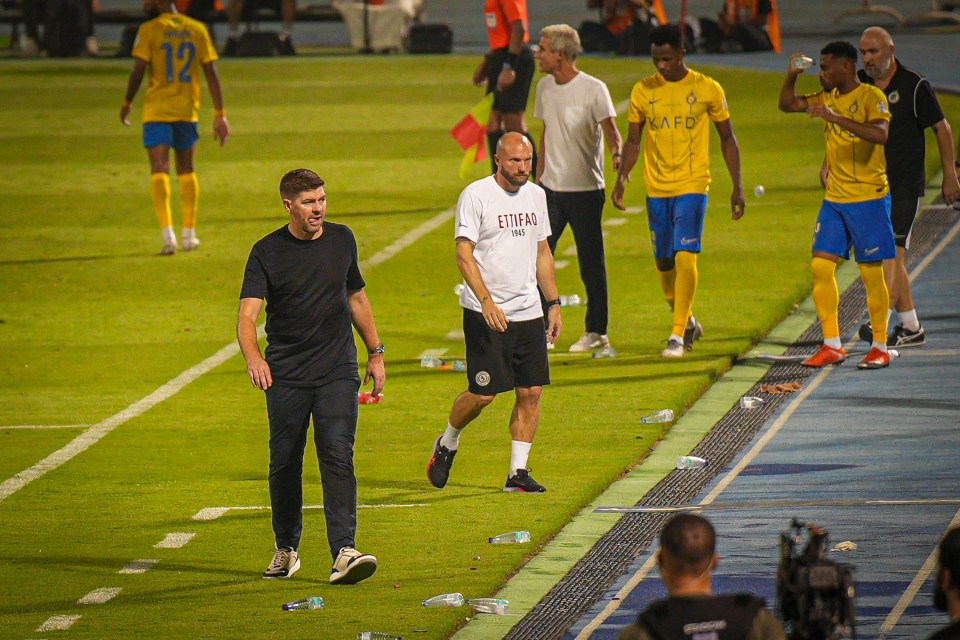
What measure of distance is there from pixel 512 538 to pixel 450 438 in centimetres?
111

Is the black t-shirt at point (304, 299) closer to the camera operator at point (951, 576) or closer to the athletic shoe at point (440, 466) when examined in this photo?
the athletic shoe at point (440, 466)

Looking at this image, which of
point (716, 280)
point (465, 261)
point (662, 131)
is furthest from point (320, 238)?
point (716, 280)

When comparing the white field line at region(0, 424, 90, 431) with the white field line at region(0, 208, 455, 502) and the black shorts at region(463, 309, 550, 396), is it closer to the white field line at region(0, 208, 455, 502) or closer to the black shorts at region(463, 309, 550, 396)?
the white field line at region(0, 208, 455, 502)

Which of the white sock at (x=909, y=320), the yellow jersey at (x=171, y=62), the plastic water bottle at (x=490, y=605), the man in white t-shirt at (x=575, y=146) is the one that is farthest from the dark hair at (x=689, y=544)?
the yellow jersey at (x=171, y=62)

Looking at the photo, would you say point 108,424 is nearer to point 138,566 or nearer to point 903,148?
point 138,566

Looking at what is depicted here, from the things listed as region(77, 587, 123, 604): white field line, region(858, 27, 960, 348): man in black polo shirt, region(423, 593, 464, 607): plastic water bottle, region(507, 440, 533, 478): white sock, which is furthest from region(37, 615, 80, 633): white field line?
region(858, 27, 960, 348): man in black polo shirt

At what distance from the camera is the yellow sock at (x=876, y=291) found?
12.7 metres

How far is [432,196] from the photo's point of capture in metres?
22.5

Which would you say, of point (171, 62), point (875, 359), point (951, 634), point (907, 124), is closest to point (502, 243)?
point (875, 359)

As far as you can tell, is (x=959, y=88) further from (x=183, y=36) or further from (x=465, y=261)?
(x=465, y=261)

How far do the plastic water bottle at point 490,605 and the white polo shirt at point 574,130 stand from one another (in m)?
5.94

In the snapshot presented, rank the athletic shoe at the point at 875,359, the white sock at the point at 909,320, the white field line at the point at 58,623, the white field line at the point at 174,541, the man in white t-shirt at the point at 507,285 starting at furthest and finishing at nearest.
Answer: the white sock at the point at 909,320, the athletic shoe at the point at 875,359, the man in white t-shirt at the point at 507,285, the white field line at the point at 174,541, the white field line at the point at 58,623

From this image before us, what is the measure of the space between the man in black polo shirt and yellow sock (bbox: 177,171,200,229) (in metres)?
7.30

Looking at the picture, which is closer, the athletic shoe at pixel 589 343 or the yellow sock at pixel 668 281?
the yellow sock at pixel 668 281
